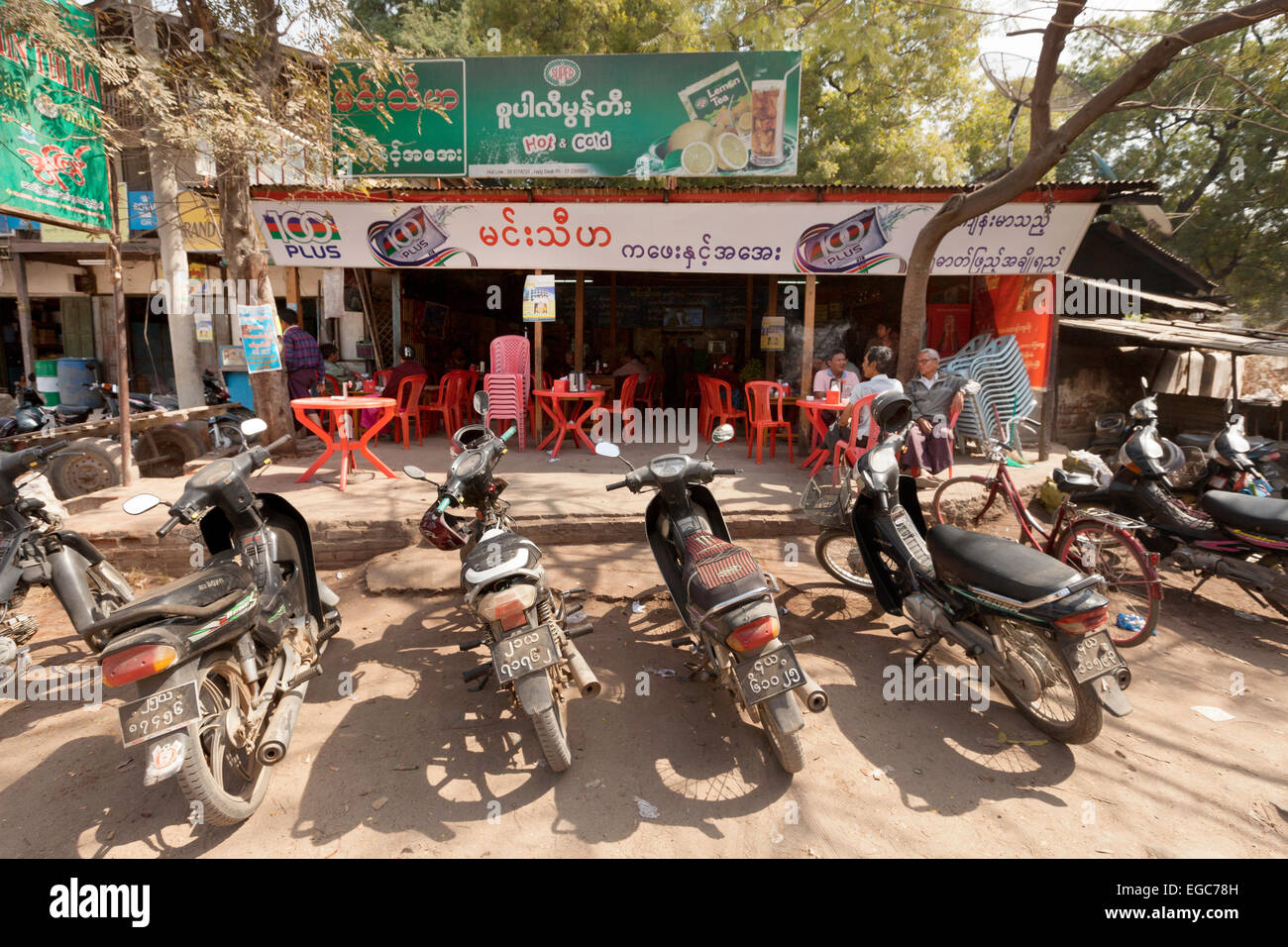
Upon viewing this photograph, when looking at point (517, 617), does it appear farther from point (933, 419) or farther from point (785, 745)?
point (933, 419)

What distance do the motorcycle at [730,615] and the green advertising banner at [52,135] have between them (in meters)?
5.29

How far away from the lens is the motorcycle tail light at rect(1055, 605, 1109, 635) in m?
2.69

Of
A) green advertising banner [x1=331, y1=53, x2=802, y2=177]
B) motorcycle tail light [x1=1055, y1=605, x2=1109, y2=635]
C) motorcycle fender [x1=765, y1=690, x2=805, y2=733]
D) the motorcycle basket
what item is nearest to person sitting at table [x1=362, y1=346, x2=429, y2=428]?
green advertising banner [x1=331, y1=53, x2=802, y2=177]

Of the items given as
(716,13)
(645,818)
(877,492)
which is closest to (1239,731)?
(877,492)

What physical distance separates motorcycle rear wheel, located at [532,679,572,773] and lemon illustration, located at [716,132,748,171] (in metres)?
7.15

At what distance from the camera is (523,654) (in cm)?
265

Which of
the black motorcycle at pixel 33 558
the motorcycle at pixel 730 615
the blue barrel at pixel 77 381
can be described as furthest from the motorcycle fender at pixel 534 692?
the blue barrel at pixel 77 381

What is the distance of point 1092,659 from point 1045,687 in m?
0.36

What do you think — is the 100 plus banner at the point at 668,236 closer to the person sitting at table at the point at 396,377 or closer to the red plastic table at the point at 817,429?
the person sitting at table at the point at 396,377

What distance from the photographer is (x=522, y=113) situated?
8062mm

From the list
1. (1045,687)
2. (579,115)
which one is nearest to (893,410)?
(1045,687)

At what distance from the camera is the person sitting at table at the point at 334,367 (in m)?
11.6

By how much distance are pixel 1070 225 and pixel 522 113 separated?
683 centimetres

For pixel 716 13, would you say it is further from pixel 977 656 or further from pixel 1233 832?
pixel 1233 832
